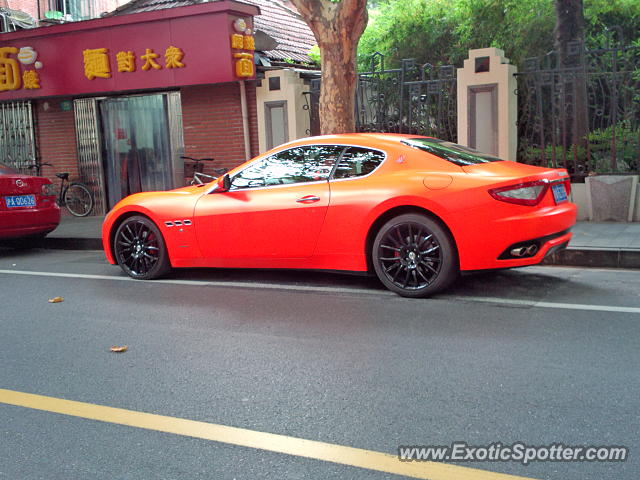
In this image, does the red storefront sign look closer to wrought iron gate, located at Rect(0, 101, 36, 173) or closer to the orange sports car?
wrought iron gate, located at Rect(0, 101, 36, 173)

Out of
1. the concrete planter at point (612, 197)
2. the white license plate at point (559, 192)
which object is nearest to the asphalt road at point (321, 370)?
the white license plate at point (559, 192)

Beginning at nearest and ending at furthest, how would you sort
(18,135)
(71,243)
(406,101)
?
1. (71,243)
2. (406,101)
3. (18,135)

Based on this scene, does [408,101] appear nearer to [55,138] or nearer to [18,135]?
[55,138]

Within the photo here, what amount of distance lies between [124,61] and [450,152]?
877 cm

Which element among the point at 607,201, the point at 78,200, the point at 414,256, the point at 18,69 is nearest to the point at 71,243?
the point at 78,200

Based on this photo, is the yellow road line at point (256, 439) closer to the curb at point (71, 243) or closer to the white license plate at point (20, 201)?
the white license plate at point (20, 201)

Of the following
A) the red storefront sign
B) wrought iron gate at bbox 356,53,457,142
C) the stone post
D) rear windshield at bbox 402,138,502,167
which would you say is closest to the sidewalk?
rear windshield at bbox 402,138,502,167

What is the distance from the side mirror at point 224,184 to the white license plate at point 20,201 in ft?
13.6

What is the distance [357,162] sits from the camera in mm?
6512

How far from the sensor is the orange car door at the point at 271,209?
6512 millimetres

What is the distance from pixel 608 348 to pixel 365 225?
2360mm

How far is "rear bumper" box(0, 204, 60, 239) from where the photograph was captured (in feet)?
31.9

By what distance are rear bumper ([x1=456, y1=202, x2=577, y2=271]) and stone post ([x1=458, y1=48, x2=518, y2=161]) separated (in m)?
5.11

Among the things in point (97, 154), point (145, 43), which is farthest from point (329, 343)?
point (97, 154)
